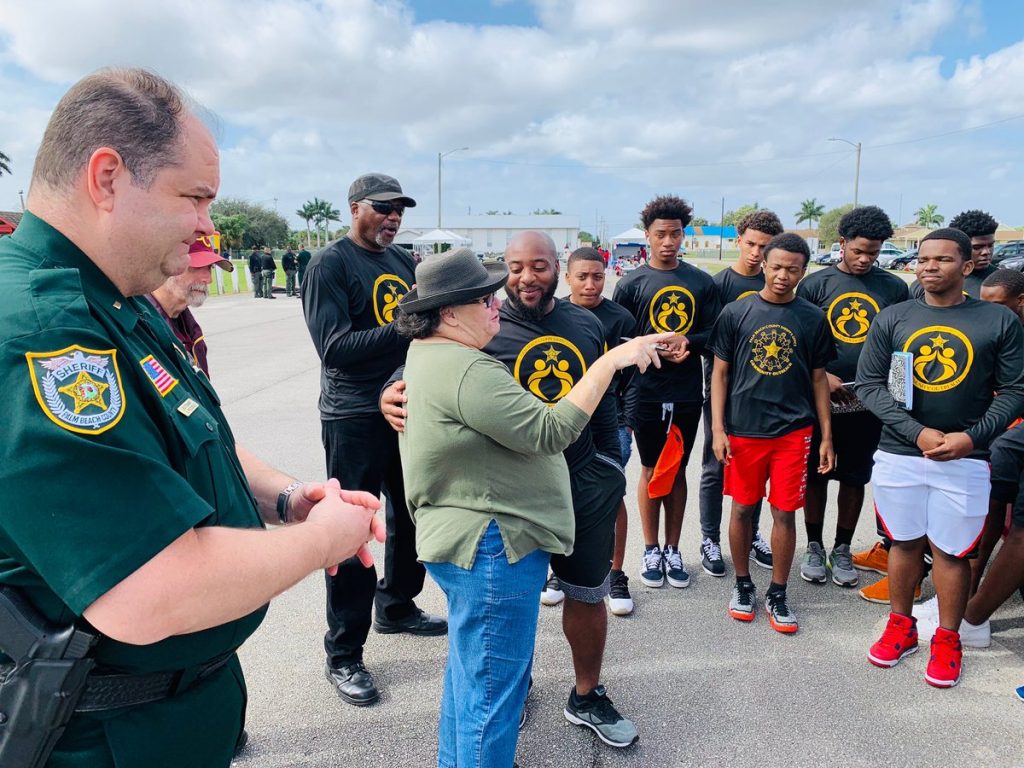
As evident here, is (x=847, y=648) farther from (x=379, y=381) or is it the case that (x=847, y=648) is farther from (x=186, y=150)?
(x=186, y=150)

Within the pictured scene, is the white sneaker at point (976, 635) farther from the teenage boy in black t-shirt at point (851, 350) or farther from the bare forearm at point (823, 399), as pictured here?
the bare forearm at point (823, 399)

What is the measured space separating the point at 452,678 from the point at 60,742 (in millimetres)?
1306

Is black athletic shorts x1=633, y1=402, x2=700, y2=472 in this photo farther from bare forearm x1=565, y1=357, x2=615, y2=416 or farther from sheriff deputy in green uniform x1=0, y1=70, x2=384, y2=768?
sheriff deputy in green uniform x1=0, y1=70, x2=384, y2=768

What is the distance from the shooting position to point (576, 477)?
2650 millimetres

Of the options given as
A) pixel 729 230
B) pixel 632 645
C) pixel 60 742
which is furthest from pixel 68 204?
pixel 729 230

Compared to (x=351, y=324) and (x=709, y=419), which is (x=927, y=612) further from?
(x=351, y=324)

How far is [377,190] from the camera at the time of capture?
127 inches

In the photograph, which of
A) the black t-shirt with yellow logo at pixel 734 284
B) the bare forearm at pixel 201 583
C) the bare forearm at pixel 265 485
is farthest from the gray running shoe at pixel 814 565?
the bare forearm at pixel 201 583

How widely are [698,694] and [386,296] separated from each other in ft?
7.70

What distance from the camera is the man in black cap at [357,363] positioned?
119 inches

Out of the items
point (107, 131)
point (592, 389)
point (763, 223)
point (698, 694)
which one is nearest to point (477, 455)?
point (592, 389)

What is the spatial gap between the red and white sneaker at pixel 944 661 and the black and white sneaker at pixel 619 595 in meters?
1.45

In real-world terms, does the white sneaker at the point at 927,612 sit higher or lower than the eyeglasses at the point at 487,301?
lower

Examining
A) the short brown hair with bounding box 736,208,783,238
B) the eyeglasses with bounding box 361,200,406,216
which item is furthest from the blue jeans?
the short brown hair with bounding box 736,208,783,238
